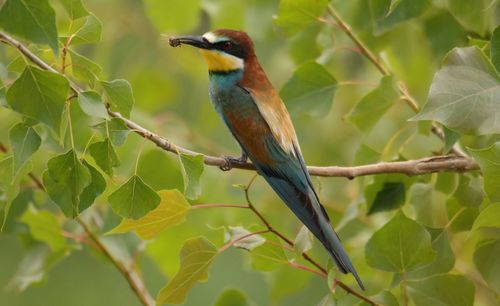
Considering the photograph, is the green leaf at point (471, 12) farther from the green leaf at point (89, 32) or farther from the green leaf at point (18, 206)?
the green leaf at point (18, 206)

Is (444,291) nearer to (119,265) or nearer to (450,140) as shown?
(450,140)

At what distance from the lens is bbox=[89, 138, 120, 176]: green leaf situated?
1.71 meters

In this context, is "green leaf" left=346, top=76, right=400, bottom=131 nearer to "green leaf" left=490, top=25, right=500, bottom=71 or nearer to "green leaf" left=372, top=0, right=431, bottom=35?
"green leaf" left=372, top=0, right=431, bottom=35

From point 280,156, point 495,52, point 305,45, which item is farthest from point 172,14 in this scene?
point 495,52

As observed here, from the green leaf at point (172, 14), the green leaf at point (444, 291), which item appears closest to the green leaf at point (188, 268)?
the green leaf at point (444, 291)

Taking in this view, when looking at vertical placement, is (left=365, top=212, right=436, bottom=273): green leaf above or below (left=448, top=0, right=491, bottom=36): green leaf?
below

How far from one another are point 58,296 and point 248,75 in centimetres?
367

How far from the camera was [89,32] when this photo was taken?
5.92ft

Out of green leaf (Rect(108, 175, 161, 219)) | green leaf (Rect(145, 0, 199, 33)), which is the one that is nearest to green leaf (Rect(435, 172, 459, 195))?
green leaf (Rect(108, 175, 161, 219))

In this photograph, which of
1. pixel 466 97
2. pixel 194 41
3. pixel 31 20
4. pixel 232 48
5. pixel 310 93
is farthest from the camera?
pixel 232 48

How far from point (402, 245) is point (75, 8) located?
29.2 inches

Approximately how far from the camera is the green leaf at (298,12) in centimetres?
224

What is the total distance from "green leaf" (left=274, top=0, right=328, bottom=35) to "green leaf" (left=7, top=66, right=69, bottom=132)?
0.82 m

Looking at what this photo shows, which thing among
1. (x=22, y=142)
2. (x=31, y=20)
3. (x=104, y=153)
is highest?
(x=31, y=20)
